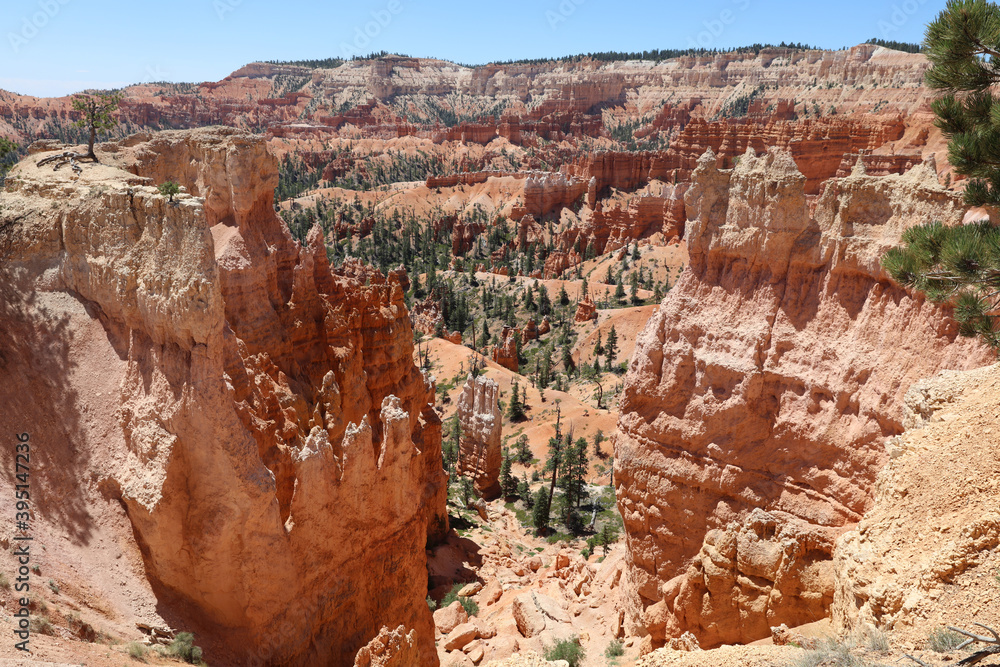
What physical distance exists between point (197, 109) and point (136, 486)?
182 metres

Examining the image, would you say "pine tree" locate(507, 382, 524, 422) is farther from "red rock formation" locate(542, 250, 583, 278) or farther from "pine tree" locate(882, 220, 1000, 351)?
"red rock formation" locate(542, 250, 583, 278)

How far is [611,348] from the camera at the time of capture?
51.6 m

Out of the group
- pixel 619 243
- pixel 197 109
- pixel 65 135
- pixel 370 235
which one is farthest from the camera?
pixel 197 109

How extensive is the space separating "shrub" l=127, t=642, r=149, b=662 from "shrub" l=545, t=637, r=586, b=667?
839 centimetres

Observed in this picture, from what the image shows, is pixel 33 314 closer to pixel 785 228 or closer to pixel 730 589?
pixel 730 589

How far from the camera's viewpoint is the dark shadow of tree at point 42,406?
9055mm

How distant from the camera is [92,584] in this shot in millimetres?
8656

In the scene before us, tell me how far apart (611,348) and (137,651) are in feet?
150

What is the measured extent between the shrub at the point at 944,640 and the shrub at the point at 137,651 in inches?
335

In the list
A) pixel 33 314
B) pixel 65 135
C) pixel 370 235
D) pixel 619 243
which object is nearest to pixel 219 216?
pixel 33 314

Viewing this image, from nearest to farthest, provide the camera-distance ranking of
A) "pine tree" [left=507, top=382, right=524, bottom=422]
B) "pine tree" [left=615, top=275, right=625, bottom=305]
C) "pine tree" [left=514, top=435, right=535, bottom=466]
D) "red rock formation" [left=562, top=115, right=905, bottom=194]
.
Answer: "pine tree" [left=514, top=435, right=535, bottom=466] → "pine tree" [left=507, top=382, right=524, bottom=422] → "pine tree" [left=615, top=275, right=625, bottom=305] → "red rock formation" [left=562, top=115, right=905, bottom=194]

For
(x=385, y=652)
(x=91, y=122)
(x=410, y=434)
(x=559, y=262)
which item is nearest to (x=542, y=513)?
(x=410, y=434)

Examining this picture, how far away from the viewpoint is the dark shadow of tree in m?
9.05

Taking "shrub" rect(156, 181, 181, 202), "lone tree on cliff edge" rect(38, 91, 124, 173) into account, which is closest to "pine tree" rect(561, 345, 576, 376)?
"lone tree on cliff edge" rect(38, 91, 124, 173)
